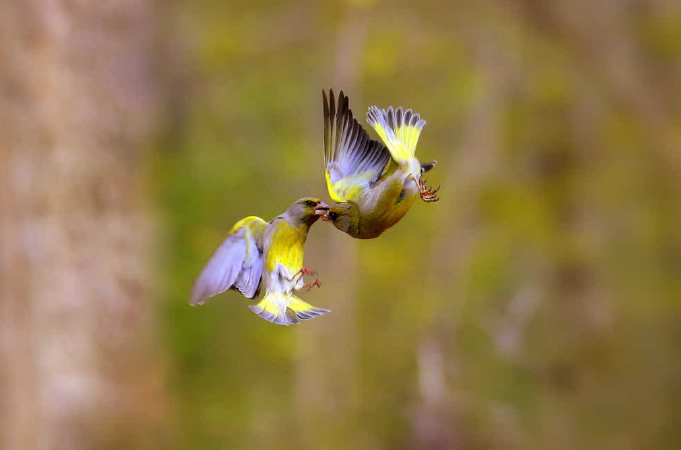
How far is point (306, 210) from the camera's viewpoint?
141 centimetres

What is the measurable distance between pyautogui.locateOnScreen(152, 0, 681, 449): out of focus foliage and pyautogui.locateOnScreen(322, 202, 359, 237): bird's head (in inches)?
230

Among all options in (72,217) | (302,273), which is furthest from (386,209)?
(72,217)

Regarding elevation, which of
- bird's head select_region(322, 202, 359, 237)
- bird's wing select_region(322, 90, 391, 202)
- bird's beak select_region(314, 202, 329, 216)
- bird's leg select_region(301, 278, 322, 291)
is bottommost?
bird's leg select_region(301, 278, 322, 291)

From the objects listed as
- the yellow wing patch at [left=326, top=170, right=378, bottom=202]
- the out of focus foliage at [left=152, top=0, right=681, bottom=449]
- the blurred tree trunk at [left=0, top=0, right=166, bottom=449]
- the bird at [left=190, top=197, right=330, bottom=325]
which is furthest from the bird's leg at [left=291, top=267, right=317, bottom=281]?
the blurred tree trunk at [left=0, top=0, right=166, bottom=449]

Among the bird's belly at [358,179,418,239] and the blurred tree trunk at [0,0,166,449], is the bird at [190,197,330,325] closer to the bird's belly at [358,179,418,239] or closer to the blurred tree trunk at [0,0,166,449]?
the bird's belly at [358,179,418,239]

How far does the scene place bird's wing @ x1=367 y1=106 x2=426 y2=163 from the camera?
1.45m

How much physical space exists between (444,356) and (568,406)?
1870mm

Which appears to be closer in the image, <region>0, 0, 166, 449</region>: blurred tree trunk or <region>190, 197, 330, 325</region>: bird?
<region>190, 197, 330, 325</region>: bird

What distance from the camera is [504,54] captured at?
9.41 meters

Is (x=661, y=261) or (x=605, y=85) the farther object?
(x=661, y=261)

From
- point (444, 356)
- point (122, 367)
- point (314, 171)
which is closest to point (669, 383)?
point (444, 356)

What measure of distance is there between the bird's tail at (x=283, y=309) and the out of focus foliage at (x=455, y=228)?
577 centimetres

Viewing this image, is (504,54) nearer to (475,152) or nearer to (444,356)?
(475,152)

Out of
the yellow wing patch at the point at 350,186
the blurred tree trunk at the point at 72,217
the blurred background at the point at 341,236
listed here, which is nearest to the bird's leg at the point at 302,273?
the yellow wing patch at the point at 350,186
